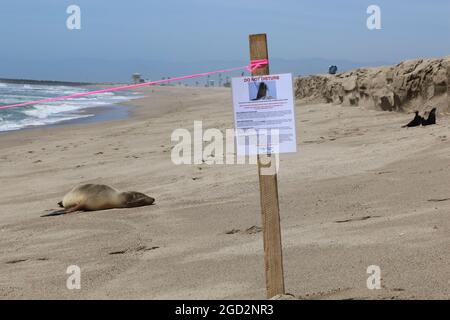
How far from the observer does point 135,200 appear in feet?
22.0

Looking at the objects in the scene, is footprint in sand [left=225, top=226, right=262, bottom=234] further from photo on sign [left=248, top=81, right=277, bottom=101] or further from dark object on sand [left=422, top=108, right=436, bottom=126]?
dark object on sand [left=422, top=108, right=436, bottom=126]

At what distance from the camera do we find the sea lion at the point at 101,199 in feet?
21.9

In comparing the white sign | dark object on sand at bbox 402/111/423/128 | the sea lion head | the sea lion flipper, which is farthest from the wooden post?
dark object on sand at bbox 402/111/423/128

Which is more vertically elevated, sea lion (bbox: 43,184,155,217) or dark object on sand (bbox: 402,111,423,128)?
dark object on sand (bbox: 402,111,423,128)

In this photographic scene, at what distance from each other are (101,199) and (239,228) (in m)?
1.91

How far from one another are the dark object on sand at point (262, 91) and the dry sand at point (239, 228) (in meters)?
1.18

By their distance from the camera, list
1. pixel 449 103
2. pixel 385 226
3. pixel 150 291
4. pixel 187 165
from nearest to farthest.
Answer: pixel 150 291, pixel 385 226, pixel 187 165, pixel 449 103

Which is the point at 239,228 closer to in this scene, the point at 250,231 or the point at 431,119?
the point at 250,231

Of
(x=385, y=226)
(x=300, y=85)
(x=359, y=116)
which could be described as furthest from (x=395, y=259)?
(x=300, y=85)

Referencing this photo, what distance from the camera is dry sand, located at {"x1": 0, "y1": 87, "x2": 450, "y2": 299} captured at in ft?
13.5

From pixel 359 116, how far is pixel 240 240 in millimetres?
9387

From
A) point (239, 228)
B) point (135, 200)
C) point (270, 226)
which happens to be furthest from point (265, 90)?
point (135, 200)

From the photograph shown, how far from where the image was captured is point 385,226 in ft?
16.5

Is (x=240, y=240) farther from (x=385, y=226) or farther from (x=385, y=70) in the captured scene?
(x=385, y=70)
